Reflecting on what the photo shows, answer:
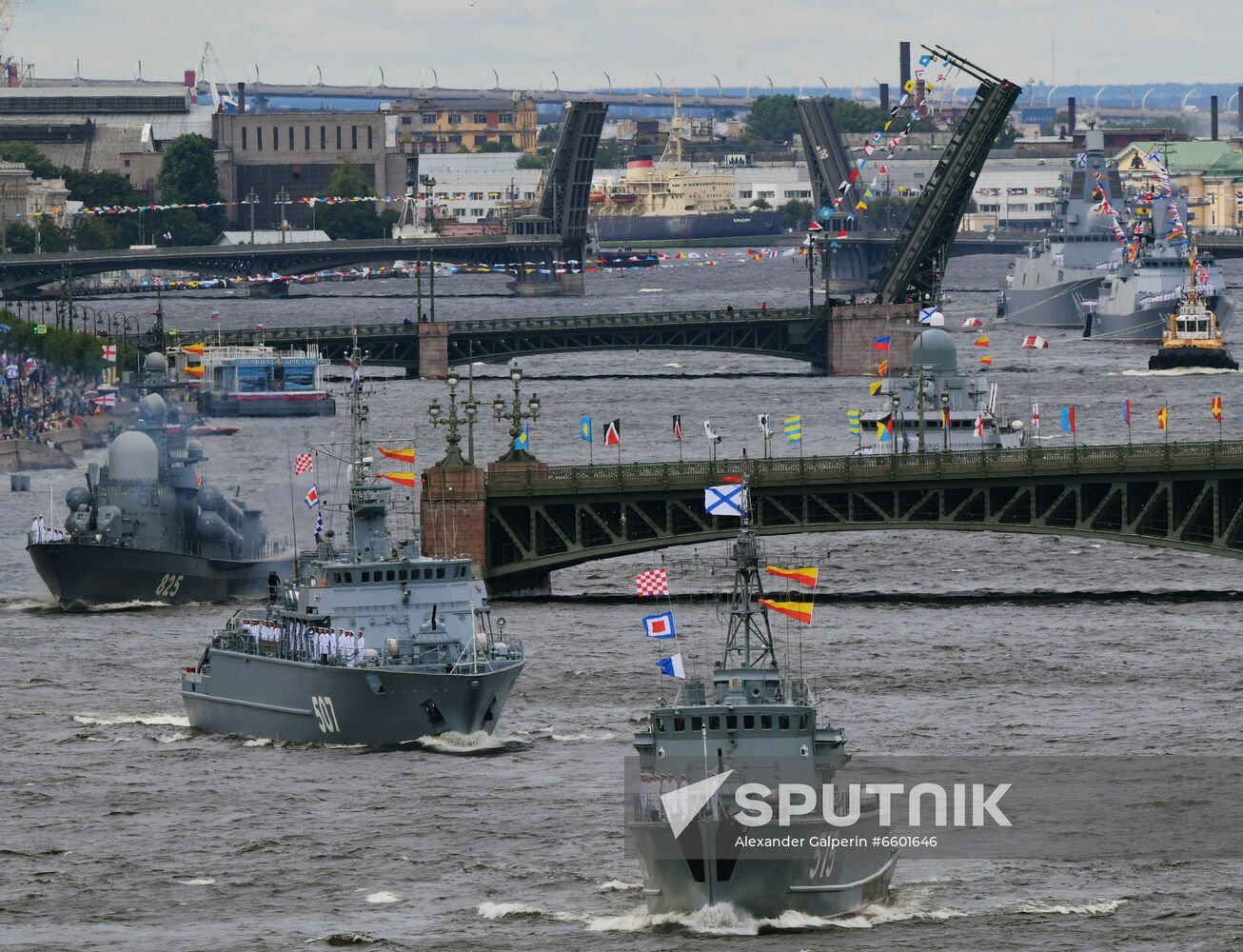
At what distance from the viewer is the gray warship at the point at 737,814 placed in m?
42.3

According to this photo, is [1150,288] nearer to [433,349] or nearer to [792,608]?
[433,349]

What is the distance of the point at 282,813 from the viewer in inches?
2098

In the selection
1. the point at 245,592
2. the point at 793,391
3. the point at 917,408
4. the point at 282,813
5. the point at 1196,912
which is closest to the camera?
the point at 1196,912

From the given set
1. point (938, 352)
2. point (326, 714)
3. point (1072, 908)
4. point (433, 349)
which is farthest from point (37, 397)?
point (1072, 908)

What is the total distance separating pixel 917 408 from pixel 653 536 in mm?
16479

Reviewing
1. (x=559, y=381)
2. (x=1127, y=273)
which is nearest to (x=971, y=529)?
(x=559, y=381)

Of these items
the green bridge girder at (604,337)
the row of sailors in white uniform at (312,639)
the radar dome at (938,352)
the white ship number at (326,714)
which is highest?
the radar dome at (938,352)

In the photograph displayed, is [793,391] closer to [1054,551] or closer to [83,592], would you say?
[1054,551]

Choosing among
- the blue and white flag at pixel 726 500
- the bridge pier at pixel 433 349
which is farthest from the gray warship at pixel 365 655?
the bridge pier at pixel 433 349

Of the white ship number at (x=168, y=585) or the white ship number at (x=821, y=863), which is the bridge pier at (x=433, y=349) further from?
the white ship number at (x=821, y=863)

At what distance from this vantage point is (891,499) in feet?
255

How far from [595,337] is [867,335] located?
14525 mm

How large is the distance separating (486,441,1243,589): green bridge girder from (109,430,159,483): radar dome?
10247mm

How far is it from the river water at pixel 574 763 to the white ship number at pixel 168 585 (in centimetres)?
67
